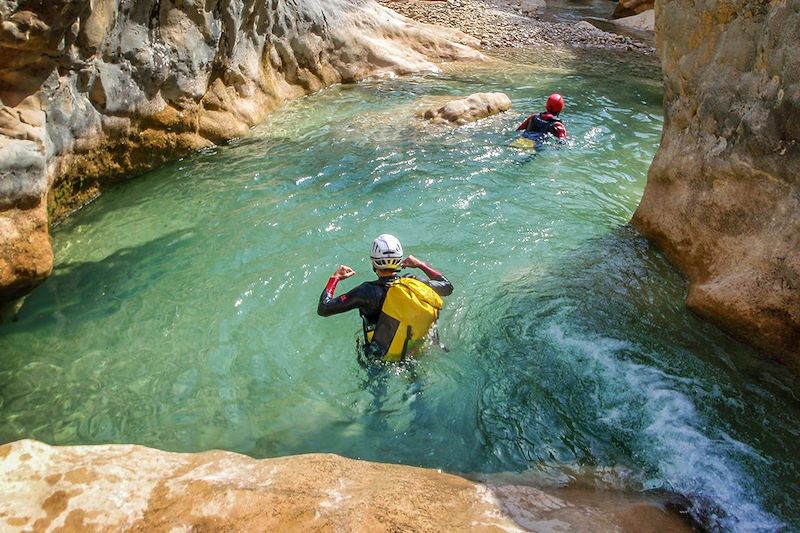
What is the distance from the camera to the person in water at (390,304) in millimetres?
5227

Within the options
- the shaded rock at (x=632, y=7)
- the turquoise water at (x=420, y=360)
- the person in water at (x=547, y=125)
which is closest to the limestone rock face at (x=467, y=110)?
the person in water at (x=547, y=125)

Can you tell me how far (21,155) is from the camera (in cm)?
645

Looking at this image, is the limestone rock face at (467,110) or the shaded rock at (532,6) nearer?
the limestone rock face at (467,110)

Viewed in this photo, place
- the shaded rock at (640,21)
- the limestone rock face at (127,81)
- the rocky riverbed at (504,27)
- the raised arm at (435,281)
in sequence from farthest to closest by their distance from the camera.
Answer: the shaded rock at (640,21) → the rocky riverbed at (504,27) → the limestone rock face at (127,81) → the raised arm at (435,281)

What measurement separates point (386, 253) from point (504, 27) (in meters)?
20.5

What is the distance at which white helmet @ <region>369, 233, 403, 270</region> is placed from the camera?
5.31 meters

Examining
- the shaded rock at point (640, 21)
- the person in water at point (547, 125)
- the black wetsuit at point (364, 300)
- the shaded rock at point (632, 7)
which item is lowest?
the black wetsuit at point (364, 300)

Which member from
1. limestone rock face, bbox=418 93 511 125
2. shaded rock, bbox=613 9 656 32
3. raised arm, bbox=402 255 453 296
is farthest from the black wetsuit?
shaded rock, bbox=613 9 656 32

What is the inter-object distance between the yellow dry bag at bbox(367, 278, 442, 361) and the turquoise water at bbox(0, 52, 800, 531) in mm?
476

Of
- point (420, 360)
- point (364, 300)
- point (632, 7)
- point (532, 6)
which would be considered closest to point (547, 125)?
point (420, 360)

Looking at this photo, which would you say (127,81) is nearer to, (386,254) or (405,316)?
(386,254)

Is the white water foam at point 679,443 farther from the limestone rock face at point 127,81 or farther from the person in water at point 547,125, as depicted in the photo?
the person in water at point 547,125

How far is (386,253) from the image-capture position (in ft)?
17.4

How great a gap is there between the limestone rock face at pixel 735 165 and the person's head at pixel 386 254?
340 cm
